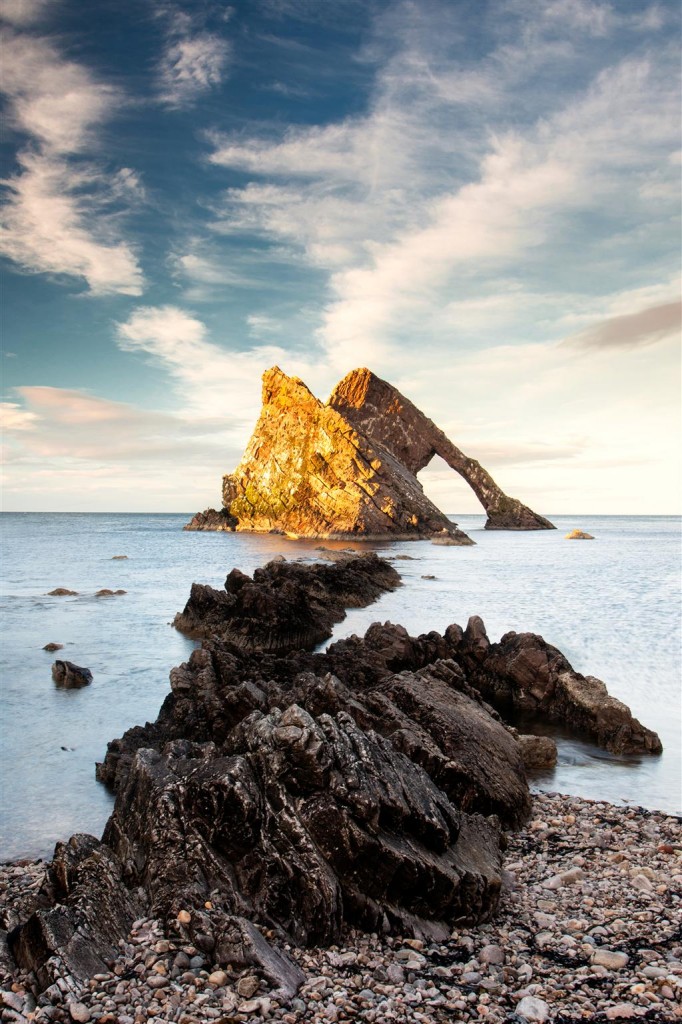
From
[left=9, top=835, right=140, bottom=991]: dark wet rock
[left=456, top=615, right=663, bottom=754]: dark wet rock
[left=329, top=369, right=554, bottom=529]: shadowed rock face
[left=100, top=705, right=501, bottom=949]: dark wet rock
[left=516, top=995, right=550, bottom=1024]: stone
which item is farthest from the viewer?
[left=329, top=369, right=554, bottom=529]: shadowed rock face

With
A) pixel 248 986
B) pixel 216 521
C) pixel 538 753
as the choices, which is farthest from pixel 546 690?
pixel 216 521

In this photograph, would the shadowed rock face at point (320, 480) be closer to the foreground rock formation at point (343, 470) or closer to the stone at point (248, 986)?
the foreground rock formation at point (343, 470)

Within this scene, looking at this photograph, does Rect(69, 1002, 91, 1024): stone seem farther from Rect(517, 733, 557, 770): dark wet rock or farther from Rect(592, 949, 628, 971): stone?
Rect(517, 733, 557, 770): dark wet rock

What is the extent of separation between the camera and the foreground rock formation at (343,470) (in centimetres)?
8150

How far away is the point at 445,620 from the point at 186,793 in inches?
751

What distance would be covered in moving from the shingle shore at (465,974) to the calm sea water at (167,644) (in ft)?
9.24

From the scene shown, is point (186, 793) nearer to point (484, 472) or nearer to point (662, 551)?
point (662, 551)

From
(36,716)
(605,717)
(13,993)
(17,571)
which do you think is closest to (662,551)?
(17,571)

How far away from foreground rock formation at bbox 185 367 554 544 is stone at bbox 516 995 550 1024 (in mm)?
71778

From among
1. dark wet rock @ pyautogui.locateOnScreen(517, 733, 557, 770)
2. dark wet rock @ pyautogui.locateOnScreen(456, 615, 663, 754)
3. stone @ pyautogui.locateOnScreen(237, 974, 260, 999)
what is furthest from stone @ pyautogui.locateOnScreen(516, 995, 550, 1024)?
dark wet rock @ pyautogui.locateOnScreen(456, 615, 663, 754)

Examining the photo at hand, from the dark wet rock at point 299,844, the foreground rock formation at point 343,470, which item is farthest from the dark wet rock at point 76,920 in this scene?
the foreground rock formation at point 343,470

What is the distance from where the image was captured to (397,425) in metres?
100

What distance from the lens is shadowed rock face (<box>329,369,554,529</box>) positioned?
100312 mm

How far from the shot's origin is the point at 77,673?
14.4 metres
